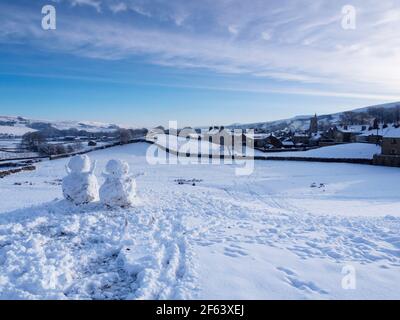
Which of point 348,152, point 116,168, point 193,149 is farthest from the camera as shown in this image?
point 193,149

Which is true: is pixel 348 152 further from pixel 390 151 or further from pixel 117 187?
pixel 117 187

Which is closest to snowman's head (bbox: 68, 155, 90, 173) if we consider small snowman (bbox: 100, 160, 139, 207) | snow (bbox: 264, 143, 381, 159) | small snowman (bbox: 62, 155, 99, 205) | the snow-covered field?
small snowman (bbox: 62, 155, 99, 205)

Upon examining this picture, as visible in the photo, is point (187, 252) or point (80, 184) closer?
point (187, 252)

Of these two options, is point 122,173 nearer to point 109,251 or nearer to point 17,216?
point 17,216

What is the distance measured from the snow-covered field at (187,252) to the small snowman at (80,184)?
1.55 feet

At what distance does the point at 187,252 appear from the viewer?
8211 millimetres

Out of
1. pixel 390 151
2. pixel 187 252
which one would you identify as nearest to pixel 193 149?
pixel 390 151

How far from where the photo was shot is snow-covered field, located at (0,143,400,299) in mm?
6375

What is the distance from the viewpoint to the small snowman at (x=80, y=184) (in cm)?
1277

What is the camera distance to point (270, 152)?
5362 cm

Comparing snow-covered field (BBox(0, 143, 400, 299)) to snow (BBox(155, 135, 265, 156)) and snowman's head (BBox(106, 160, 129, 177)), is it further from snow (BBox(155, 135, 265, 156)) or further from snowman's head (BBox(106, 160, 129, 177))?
snow (BBox(155, 135, 265, 156))

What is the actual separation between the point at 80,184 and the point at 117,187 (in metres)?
1.48
